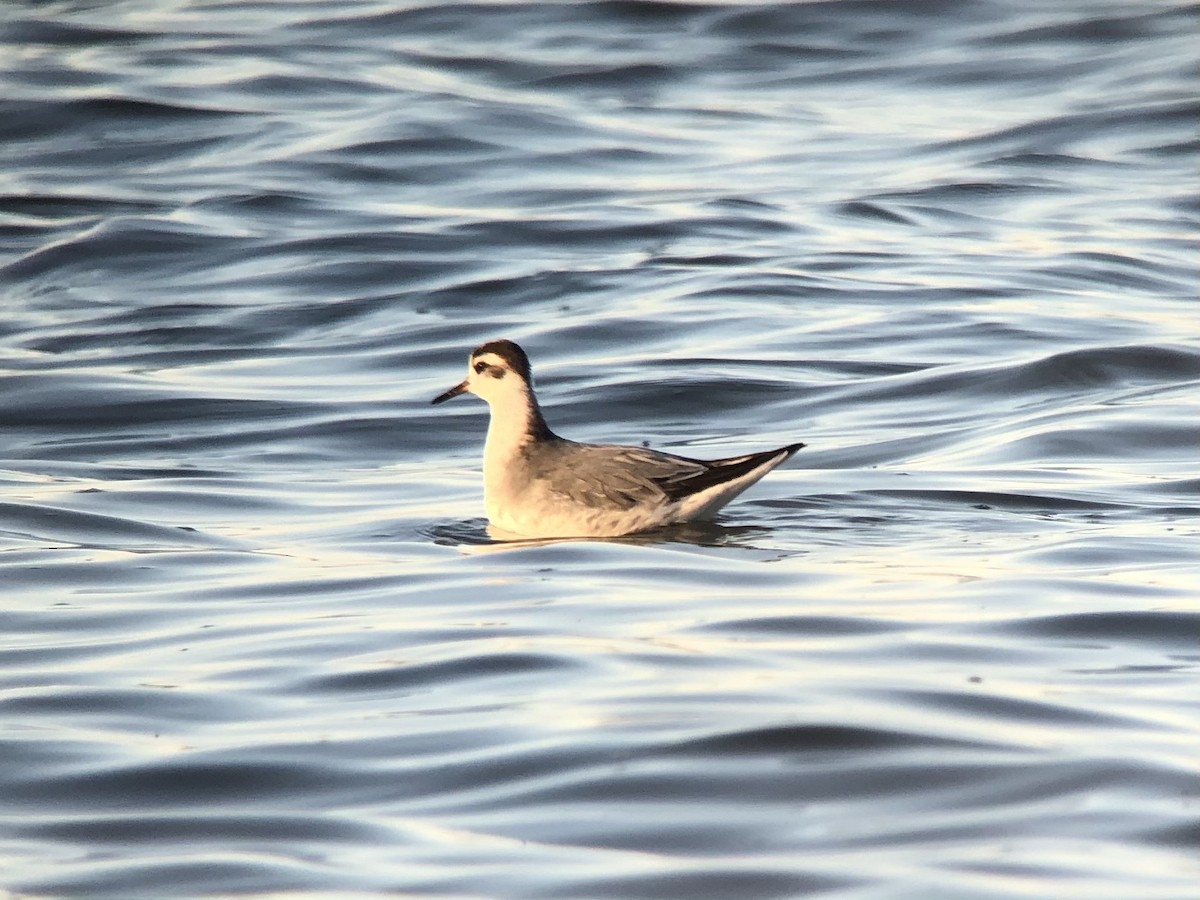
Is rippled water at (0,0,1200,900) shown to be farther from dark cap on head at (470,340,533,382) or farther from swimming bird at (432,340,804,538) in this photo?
dark cap on head at (470,340,533,382)

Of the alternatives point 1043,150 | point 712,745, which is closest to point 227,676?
point 712,745

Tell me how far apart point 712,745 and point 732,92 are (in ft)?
85.6

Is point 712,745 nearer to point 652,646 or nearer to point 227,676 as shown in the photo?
point 652,646

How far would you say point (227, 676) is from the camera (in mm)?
7426

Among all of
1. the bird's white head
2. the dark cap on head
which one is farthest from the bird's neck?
the dark cap on head

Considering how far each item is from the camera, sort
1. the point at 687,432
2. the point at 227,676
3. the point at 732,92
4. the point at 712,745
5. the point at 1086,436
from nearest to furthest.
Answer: the point at 712,745 → the point at 227,676 → the point at 1086,436 → the point at 687,432 → the point at 732,92

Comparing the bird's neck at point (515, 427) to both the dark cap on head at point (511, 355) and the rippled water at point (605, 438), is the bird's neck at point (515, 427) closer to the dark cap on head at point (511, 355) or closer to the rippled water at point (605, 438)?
the dark cap on head at point (511, 355)

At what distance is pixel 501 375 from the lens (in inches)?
458

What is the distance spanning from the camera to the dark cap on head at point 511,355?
11.6 meters

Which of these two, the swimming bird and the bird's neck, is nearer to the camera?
the swimming bird

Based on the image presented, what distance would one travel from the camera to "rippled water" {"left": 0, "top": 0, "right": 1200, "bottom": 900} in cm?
564

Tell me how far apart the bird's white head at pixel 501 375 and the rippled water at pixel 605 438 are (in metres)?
0.74

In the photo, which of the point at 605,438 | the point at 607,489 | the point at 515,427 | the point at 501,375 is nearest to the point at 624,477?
the point at 607,489

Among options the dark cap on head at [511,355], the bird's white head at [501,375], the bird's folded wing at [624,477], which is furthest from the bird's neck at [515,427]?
the bird's folded wing at [624,477]
